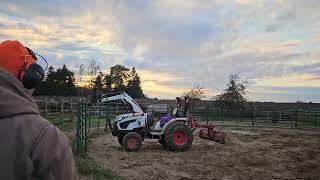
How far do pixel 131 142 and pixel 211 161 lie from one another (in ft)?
10.2

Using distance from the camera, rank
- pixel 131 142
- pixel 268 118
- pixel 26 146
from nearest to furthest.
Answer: pixel 26 146, pixel 131 142, pixel 268 118

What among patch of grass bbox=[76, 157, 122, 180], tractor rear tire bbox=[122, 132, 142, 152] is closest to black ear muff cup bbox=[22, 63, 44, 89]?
patch of grass bbox=[76, 157, 122, 180]

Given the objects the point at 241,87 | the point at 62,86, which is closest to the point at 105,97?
the point at 241,87

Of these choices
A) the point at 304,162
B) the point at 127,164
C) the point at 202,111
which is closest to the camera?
the point at 127,164

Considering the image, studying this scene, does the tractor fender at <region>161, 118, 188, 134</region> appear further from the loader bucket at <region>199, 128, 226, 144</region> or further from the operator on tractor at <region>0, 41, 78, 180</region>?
the operator on tractor at <region>0, 41, 78, 180</region>

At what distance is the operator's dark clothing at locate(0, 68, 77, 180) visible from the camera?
148 centimetres

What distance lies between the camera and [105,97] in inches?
650

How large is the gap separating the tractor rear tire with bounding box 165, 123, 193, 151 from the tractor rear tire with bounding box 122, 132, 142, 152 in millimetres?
1073

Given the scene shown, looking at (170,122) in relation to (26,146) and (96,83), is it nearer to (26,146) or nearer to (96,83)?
(26,146)

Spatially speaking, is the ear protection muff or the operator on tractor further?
the ear protection muff

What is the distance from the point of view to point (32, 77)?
1764mm

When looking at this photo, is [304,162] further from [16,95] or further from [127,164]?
[16,95]

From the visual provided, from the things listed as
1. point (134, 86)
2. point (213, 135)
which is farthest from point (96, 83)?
point (213, 135)

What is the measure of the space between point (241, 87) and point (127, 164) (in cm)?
4430
